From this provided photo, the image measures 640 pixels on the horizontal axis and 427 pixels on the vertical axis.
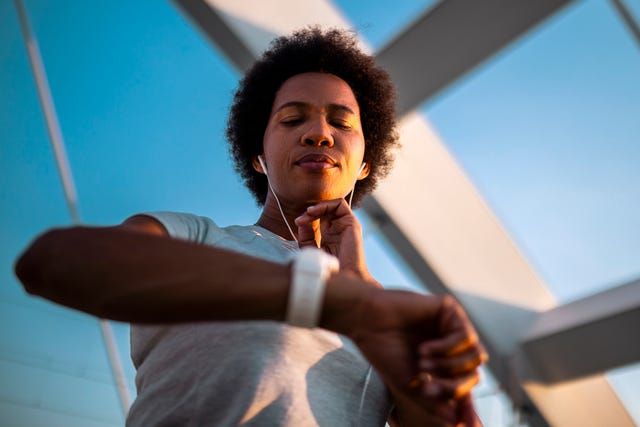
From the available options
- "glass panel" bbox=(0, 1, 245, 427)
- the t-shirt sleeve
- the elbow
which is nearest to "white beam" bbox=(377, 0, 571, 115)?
"glass panel" bbox=(0, 1, 245, 427)

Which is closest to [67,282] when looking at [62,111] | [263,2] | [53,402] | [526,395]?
[263,2]

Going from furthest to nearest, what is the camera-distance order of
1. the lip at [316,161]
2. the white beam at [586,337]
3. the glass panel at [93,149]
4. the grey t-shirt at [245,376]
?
the glass panel at [93,149], the white beam at [586,337], the lip at [316,161], the grey t-shirt at [245,376]

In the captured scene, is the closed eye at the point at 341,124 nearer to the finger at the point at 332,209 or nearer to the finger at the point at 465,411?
the finger at the point at 332,209

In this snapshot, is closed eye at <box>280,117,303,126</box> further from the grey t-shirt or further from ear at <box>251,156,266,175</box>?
the grey t-shirt

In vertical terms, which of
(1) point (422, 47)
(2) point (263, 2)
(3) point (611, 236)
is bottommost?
(3) point (611, 236)

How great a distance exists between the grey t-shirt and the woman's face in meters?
0.37

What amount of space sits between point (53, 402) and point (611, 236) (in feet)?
11.3

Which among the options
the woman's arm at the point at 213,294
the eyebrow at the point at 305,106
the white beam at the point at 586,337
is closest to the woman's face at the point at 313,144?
the eyebrow at the point at 305,106

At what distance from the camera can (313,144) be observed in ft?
5.87

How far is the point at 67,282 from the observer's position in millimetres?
902

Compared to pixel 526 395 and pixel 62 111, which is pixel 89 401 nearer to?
pixel 62 111

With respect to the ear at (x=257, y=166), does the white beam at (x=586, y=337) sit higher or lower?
lower

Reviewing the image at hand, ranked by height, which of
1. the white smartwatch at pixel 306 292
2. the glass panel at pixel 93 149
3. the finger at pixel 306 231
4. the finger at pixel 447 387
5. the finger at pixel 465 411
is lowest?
the finger at pixel 465 411

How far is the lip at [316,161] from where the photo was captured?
1757mm
